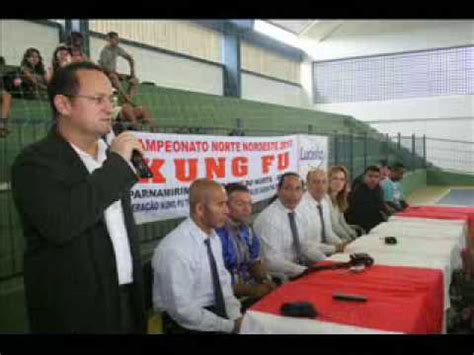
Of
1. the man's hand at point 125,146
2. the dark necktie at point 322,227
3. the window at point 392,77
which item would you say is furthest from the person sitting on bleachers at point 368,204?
the man's hand at point 125,146

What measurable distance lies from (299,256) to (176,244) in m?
1.14

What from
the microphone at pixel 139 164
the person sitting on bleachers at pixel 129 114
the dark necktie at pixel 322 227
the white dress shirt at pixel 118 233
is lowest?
the dark necktie at pixel 322 227

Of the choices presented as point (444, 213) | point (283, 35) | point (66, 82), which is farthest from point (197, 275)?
point (283, 35)

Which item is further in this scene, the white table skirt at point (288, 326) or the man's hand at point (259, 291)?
the man's hand at point (259, 291)

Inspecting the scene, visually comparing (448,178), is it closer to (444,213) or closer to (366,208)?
(366,208)

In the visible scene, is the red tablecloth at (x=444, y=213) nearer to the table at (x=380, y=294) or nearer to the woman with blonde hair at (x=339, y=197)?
the woman with blonde hair at (x=339, y=197)

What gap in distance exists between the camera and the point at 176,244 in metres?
1.66

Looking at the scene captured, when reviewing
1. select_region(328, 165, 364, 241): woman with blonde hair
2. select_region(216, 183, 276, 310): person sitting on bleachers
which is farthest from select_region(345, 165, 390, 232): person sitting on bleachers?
select_region(216, 183, 276, 310): person sitting on bleachers

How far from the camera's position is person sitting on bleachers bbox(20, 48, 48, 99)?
3045mm

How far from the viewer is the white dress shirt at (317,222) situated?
2.89m

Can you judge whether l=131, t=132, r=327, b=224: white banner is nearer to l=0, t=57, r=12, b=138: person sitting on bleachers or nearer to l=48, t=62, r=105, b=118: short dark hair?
l=0, t=57, r=12, b=138: person sitting on bleachers

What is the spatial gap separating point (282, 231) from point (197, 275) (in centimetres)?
95

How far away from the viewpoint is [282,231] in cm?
255

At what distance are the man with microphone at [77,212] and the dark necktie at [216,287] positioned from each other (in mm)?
531
